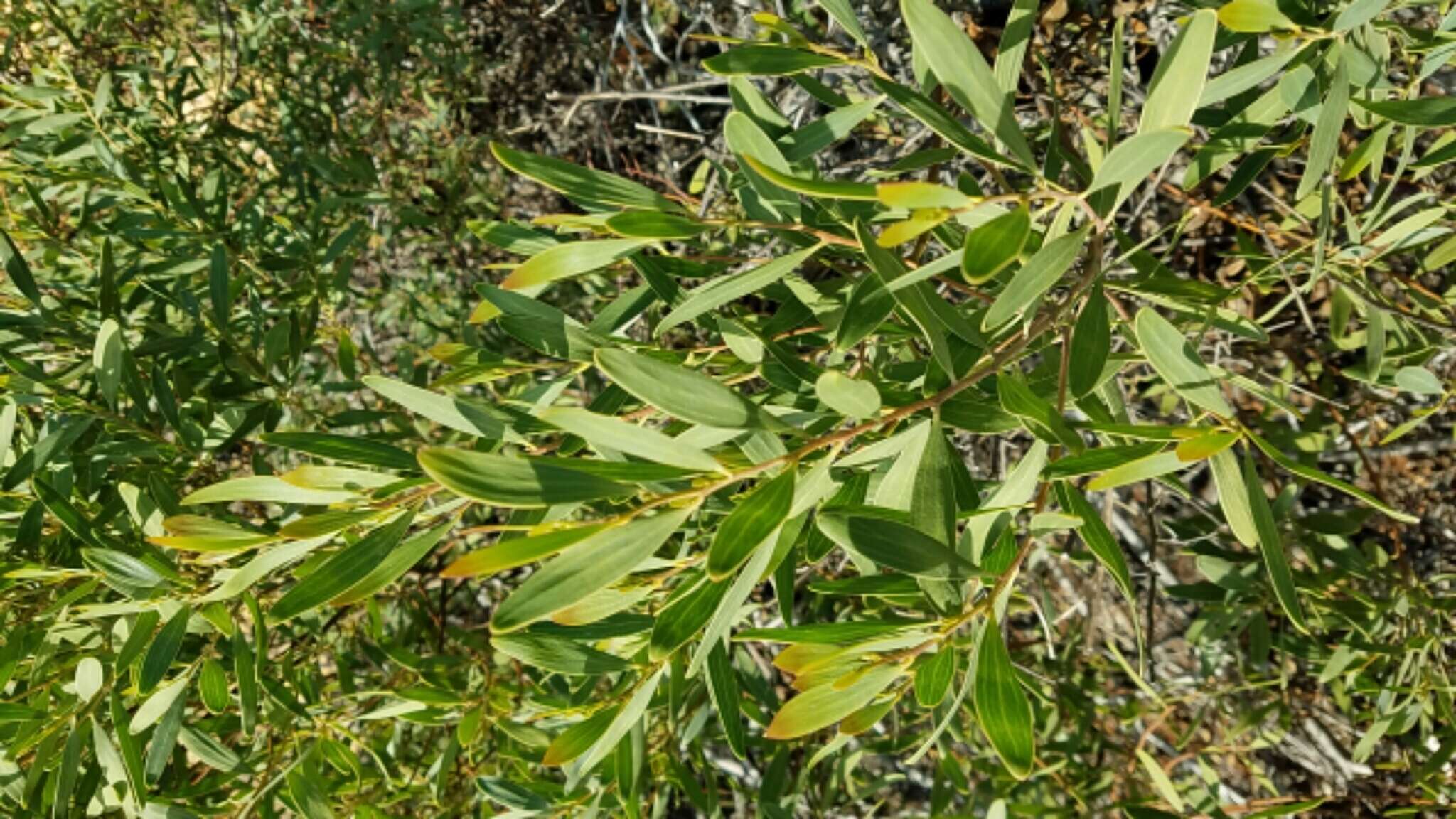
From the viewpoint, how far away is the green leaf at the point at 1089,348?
679mm

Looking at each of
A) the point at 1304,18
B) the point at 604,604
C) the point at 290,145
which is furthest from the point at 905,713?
the point at 290,145

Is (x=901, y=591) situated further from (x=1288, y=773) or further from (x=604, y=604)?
(x=1288, y=773)

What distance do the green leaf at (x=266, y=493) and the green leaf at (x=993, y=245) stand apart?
0.47 meters

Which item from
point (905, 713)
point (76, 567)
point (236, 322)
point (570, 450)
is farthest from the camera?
point (905, 713)

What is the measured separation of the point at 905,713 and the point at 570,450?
3.82 feet

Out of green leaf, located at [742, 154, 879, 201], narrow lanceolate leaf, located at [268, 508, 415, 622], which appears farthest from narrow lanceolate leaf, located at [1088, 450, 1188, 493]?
narrow lanceolate leaf, located at [268, 508, 415, 622]

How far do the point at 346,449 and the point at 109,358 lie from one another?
0.49m

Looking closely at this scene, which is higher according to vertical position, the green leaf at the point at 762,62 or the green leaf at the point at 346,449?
the green leaf at the point at 762,62

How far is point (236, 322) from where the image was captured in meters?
1.66

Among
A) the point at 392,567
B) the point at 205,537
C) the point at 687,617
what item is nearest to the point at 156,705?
the point at 205,537

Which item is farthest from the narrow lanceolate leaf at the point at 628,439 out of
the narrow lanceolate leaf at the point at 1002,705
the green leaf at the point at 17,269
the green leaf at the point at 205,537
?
the green leaf at the point at 17,269

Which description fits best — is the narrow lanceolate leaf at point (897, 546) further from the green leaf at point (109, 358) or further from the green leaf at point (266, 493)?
the green leaf at point (109, 358)

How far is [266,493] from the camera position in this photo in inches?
31.2

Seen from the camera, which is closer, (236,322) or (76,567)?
(76,567)
